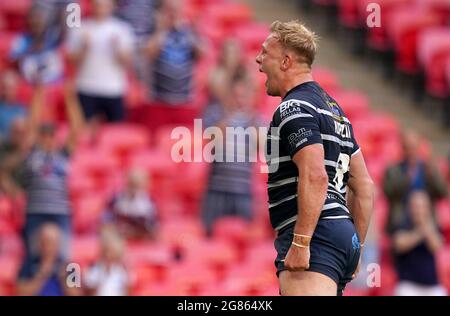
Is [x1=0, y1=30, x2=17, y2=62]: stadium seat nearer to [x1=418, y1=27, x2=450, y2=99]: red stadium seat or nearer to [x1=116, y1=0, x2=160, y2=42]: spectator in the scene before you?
[x1=116, y1=0, x2=160, y2=42]: spectator

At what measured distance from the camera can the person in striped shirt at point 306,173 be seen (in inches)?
253

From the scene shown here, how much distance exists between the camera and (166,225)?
11.7m

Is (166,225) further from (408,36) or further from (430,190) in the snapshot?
(408,36)

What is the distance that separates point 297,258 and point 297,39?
0.97 metres

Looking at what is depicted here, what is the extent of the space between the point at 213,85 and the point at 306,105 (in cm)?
590

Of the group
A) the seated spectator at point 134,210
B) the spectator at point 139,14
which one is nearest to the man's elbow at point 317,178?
the seated spectator at point 134,210

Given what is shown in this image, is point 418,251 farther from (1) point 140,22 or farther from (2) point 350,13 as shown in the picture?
(2) point 350,13

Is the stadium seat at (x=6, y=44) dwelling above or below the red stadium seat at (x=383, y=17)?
below

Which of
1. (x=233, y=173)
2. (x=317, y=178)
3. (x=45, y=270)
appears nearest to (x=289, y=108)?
(x=317, y=178)

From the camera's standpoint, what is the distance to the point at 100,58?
41.9ft

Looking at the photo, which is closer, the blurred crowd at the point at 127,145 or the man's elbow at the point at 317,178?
the man's elbow at the point at 317,178

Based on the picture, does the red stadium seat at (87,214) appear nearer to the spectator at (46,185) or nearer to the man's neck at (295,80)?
the spectator at (46,185)

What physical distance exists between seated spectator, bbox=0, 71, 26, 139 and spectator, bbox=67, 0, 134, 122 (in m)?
0.54
